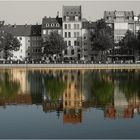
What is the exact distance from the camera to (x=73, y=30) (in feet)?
383

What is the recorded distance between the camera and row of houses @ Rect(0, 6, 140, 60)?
11575cm

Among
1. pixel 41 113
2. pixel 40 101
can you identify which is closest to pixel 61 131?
pixel 41 113

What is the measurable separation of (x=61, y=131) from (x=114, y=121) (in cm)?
306

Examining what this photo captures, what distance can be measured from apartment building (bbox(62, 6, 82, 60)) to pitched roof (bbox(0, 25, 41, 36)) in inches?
300

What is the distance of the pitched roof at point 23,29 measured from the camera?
12019 cm

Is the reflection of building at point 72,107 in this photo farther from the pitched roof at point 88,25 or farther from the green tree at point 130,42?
the pitched roof at point 88,25

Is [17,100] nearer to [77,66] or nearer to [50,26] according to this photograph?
[77,66]

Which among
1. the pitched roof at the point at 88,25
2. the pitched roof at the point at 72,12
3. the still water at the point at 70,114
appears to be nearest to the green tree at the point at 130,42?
the pitched roof at the point at 88,25

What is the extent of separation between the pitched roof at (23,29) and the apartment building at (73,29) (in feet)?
25.0

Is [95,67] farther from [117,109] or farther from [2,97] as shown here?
[117,109]

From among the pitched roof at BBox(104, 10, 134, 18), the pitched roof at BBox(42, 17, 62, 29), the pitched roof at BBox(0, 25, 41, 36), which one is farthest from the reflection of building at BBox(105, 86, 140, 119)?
the pitched roof at BBox(0, 25, 41, 36)

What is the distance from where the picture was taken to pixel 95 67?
82.4m

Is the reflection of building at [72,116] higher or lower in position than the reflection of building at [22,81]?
lower

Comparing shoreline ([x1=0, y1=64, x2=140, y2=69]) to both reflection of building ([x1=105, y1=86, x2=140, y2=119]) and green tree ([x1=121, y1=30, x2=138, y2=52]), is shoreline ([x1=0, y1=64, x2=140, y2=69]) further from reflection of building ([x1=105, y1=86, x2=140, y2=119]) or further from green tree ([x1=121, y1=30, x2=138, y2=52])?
reflection of building ([x1=105, y1=86, x2=140, y2=119])
